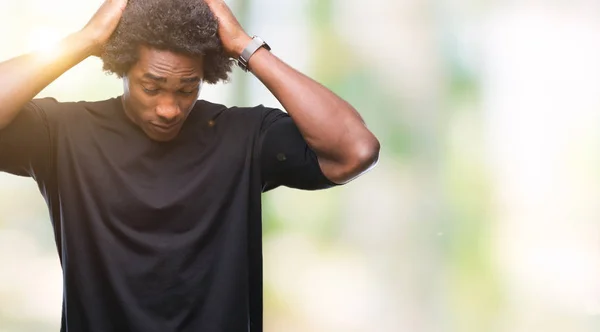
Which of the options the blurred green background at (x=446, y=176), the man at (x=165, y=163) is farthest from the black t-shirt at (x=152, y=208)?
the blurred green background at (x=446, y=176)

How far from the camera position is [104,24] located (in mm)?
1062

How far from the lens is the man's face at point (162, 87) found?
1.06m

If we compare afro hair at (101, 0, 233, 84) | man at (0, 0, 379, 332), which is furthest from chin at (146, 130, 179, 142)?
afro hair at (101, 0, 233, 84)

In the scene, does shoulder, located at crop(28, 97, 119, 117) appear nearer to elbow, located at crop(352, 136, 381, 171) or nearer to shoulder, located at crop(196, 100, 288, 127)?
shoulder, located at crop(196, 100, 288, 127)

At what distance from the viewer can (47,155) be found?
1080 millimetres

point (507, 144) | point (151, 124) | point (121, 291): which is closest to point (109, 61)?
point (151, 124)

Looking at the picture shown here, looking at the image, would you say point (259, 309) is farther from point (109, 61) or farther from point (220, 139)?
point (109, 61)

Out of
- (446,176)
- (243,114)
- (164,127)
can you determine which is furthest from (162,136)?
(446,176)

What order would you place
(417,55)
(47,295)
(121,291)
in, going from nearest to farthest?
(121,291) → (47,295) → (417,55)

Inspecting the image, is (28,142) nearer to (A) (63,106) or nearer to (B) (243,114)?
(A) (63,106)

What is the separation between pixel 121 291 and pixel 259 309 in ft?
0.79

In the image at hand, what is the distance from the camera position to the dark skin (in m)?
1.05

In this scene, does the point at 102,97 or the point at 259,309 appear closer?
the point at 259,309

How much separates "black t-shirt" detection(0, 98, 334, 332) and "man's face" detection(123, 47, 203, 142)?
0.07 metres
